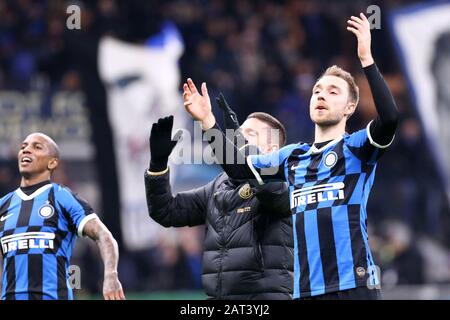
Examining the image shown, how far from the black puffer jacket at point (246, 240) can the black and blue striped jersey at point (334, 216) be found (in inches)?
→ 25.2

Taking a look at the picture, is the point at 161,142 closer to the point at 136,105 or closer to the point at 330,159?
the point at 330,159

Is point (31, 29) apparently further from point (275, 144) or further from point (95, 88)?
point (275, 144)

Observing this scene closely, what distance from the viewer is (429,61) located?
1550 centimetres

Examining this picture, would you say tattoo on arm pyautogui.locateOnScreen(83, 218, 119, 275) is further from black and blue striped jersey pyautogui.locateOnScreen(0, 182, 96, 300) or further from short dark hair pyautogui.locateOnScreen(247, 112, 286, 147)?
short dark hair pyautogui.locateOnScreen(247, 112, 286, 147)

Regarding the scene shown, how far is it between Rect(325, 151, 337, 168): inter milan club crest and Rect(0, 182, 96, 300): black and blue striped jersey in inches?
64.3

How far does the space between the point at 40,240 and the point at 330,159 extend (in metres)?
1.91

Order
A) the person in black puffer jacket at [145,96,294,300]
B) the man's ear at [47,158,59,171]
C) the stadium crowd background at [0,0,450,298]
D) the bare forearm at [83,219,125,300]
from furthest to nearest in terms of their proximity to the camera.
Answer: the stadium crowd background at [0,0,450,298] → the man's ear at [47,158,59,171] → the person in black puffer jacket at [145,96,294,300] → the bare forearm at [83,219,125,300]

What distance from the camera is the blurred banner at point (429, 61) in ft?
49.8

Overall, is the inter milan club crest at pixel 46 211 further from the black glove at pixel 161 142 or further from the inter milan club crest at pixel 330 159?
the inter milan club crest at pixel 330 159

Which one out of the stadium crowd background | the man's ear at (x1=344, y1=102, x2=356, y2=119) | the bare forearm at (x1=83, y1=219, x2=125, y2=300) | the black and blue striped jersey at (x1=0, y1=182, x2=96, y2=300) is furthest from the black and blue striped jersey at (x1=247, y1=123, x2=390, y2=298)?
the stadium crowd background

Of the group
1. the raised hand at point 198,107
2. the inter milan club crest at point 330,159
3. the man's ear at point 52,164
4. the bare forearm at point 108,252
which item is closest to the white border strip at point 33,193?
the man's ear at point 52,164

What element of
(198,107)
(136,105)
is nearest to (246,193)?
(198,107)

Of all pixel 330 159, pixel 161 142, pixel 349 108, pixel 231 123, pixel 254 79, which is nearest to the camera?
pixel 330 159

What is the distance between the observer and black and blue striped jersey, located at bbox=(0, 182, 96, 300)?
20.6 ft
